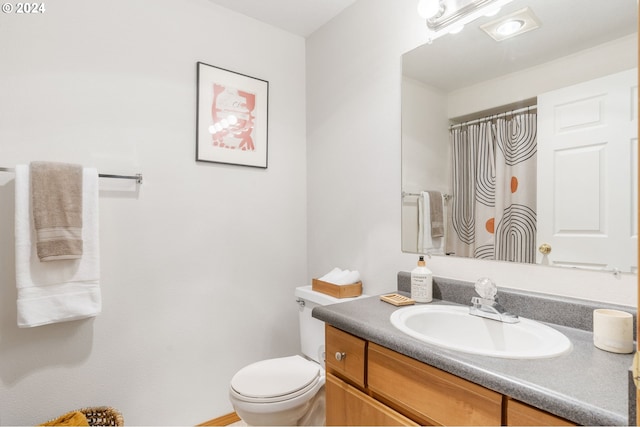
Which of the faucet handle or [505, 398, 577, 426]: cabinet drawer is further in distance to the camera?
the faucet handle

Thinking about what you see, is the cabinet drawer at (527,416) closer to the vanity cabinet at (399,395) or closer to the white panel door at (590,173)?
the vanity cabinet at (399,395)

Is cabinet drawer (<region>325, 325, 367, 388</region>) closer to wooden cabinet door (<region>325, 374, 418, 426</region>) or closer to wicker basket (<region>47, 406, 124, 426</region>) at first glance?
wooden cabinet door (<region>325, 374, 418, 426</region>)

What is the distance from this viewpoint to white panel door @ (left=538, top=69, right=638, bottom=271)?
3.21 feet

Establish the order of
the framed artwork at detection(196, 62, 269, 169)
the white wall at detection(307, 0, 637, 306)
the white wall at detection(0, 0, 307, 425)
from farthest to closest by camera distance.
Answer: the framed artwork at detection(196, 62, 269, 169)
the white wall at detection(307, 0, 637, 306)
the white wall at detection(0, 0, 307, 425)

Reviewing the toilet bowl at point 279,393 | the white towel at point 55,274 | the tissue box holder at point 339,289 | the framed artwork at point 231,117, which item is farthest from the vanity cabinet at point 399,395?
the framed artwork at point 231,117

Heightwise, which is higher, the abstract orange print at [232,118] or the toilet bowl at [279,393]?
the abstract orange print at [232,118]

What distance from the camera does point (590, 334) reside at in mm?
988

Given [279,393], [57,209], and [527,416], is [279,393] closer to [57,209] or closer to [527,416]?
[527,416]

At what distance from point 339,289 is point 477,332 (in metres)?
0.74

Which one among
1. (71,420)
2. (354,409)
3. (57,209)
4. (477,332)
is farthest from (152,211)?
(477,332)

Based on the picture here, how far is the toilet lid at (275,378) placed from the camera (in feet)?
4.64

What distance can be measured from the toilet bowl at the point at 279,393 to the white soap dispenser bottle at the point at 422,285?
0.61 m

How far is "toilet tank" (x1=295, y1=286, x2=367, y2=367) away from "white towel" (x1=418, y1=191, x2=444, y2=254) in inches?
18.5

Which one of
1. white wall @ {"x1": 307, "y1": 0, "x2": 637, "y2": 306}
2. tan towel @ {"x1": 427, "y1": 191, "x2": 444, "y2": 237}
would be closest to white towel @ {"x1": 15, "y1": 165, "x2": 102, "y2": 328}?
white wall @ {"x1": 307, "y1": 0, "x2": 637, "y2": 306}
